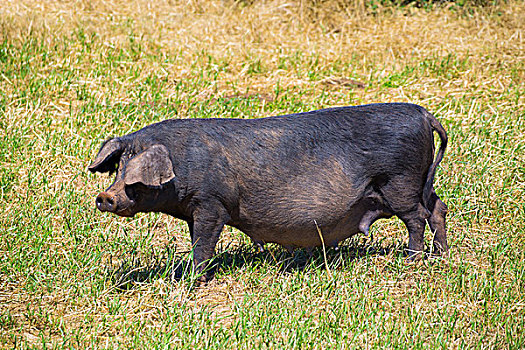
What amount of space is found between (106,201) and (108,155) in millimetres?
297

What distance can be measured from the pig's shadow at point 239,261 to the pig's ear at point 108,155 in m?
0.67

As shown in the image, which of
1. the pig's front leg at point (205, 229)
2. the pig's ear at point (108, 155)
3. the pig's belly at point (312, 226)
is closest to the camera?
the pig's ear at point (108, 155)

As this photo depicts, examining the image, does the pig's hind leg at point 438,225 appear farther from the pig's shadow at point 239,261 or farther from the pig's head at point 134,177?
the pig's head at point 134,177

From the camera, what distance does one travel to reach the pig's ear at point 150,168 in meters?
3.62

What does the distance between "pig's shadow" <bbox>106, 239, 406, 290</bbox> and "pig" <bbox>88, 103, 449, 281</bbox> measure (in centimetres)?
15

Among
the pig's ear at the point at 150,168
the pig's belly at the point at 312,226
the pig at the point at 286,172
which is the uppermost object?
the pig's ear at the point at 150,168

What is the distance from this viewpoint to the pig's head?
3.62 metres

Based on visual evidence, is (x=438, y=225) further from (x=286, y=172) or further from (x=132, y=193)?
(x=132, y=193)

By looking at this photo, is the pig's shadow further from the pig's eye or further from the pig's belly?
the pig's eye

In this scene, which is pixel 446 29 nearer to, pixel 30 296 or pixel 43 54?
pixel 43 54

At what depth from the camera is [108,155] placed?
3.76 metres

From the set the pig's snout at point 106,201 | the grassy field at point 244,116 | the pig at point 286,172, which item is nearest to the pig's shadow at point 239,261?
the grassy field at point 244,116

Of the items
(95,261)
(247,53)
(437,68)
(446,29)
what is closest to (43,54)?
(247,53)

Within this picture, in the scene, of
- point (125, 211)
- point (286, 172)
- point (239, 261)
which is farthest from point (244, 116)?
point (125, 211)
